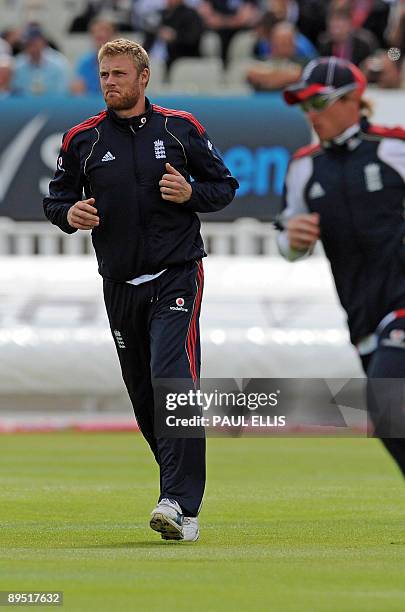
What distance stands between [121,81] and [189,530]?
2277mm

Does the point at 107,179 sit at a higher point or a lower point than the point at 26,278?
higher

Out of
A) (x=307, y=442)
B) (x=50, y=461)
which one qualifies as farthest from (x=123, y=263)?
(x=307, y=442)

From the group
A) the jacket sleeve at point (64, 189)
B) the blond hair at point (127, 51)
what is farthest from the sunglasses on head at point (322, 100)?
the jacket sleeve at point (64, 189)

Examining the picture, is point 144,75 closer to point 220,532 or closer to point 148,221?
point 148,221

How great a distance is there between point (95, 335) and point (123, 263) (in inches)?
358

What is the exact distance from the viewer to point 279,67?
1944 cm

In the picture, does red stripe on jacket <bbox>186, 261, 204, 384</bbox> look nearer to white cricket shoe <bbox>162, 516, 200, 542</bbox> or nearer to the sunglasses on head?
white cricket shoe <bbox>162, 516, 200, 542</bbox>

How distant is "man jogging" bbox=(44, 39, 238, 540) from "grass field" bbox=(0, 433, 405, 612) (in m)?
0.70

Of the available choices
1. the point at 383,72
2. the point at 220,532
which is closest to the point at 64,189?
the point at 220,532

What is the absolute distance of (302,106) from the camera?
7.91m

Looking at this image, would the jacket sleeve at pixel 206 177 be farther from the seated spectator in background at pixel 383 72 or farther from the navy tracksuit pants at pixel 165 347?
the seated spectator in background at pixel 383 72

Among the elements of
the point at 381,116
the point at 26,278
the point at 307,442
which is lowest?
the point at 307,442

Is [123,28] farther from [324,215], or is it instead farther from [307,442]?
[324,215]

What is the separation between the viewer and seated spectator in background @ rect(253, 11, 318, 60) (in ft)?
67.1
